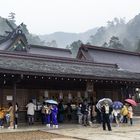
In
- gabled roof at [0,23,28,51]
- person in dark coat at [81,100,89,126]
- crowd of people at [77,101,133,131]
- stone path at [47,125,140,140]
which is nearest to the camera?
stone path at [47,125,140,140]

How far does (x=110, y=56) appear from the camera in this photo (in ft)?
135

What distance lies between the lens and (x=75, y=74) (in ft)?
65.8

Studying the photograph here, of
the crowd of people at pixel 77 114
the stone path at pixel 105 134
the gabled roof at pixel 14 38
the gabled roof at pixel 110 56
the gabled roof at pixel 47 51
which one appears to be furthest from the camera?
the gabled roof at pixel 47 51

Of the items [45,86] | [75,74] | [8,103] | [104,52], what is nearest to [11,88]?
[8,103]

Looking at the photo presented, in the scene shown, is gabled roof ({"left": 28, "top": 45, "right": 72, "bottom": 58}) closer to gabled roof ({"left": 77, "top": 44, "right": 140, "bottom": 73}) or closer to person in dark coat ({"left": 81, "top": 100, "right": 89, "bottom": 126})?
gabled roof ({"left": 77, "top": 44, "right": 140, "bottom": 73})

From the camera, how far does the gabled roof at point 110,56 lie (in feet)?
129

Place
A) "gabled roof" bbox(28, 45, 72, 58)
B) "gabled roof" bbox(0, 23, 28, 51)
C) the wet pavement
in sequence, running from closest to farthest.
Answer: the wet pavement
"gabled roof" bbox(0, 23, 28, 51)
"gabled roof" bbox(28, 45, 72, 58)

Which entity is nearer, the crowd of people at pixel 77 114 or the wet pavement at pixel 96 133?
the wet pavement at pixel 96 133

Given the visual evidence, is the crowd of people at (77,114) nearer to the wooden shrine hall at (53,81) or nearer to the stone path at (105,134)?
the wooden shrine hall at (53,81)

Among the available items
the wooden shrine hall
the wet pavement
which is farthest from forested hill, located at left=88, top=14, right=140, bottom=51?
the wet pavement

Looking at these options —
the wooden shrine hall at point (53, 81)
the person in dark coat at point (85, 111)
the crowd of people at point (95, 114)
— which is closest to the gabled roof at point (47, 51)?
the wooden shrine hall at point (53, 81)

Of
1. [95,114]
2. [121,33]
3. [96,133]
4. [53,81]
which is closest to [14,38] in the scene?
[53,81]

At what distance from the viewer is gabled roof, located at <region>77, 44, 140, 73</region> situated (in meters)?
39.5

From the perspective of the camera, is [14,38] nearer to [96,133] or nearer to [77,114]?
[77,114]
